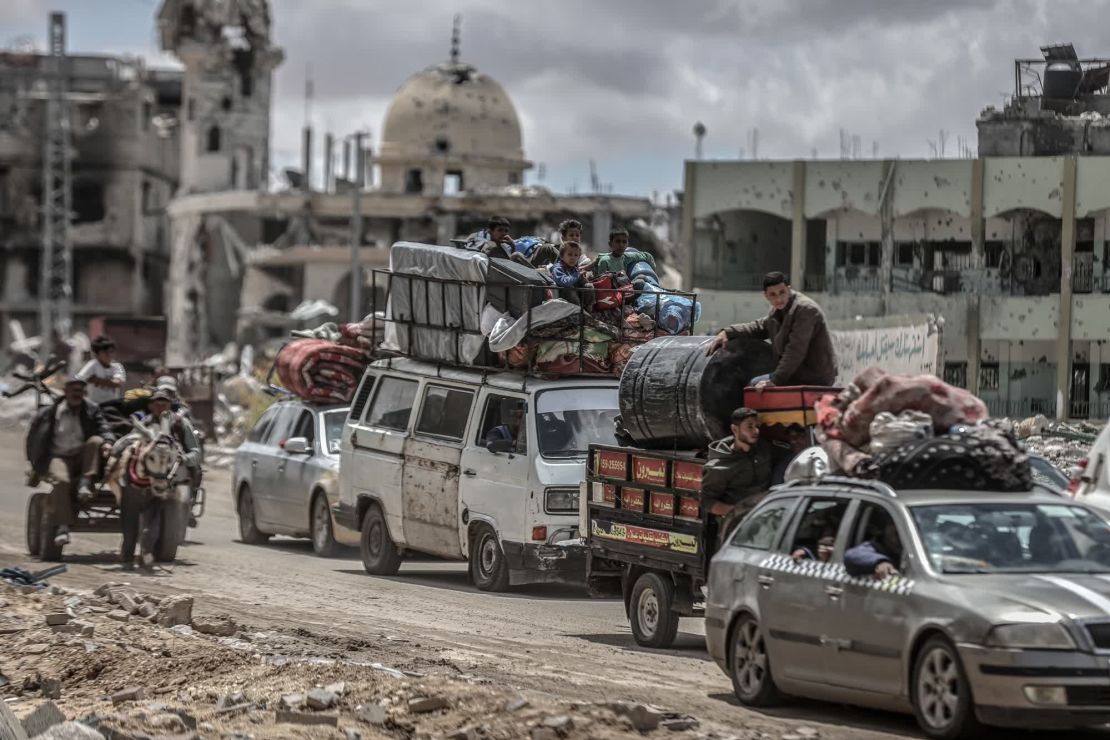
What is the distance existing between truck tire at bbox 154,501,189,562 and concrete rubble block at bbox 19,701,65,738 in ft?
32.5

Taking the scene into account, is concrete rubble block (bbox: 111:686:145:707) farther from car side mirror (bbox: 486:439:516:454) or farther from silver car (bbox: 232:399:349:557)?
silver car (bbox: 232:399:349:557)

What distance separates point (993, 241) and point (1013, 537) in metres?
42.3

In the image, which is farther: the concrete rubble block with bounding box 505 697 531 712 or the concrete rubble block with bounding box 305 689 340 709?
the concrete rubble block with bounding box 305 689 340 709

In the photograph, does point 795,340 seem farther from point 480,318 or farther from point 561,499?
point 480,318

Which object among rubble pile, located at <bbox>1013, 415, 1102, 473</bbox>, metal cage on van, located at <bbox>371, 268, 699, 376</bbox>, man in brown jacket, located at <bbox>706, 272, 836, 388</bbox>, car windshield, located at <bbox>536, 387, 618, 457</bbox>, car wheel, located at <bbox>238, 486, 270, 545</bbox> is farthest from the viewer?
rubble pile, located at <bbox>1013, 415, 1102, 473</bbox>

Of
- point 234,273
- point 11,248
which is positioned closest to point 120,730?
point 234,273

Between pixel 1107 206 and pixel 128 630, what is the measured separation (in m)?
37.7

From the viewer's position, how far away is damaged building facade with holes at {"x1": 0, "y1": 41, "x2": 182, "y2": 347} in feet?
298

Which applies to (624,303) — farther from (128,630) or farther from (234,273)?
(234,273)

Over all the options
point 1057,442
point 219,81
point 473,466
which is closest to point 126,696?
point 473,466

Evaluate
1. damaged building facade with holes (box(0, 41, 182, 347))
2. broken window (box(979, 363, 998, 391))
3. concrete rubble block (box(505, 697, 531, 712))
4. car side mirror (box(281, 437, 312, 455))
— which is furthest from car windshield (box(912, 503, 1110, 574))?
damaged building facade with holes (box(0, 41, 182, 347))

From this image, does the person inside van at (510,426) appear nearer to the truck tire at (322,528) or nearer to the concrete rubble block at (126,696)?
the truck tire at (322,528)

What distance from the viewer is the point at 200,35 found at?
3329 inches

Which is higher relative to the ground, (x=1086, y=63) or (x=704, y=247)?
(x=1086, y=63)
